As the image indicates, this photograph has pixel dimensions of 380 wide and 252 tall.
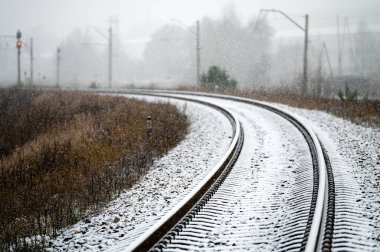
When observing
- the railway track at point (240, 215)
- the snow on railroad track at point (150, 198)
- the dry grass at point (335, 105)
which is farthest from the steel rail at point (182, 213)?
the dry grass at point (335, 105)

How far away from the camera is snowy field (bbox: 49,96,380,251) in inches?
203

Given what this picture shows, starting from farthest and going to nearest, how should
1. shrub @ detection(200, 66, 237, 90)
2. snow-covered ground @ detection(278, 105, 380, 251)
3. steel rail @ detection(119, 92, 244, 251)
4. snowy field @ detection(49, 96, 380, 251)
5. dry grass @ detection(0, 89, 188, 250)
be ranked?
1. shrub @ detection(200, 66, 237, 90)
2. dry grass @ detection(0, 89, 188, 250)
3. snowy field @ detection(49, 96, 380, 251)
4. snow-covered ground @ detection(278, 105, 380, 251)
5. steel rail @ detection(119, 92, 244, 251)

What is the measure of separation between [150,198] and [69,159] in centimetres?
477

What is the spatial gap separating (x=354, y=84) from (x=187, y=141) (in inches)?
1181

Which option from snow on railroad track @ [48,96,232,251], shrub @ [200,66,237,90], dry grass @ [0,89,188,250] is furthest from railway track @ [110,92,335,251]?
shrub @ [200,66,237,90]

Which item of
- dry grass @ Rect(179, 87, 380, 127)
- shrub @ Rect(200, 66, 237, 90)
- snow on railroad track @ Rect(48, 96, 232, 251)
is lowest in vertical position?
snow on railroad track @ Rect(48, 96, 232, 251)

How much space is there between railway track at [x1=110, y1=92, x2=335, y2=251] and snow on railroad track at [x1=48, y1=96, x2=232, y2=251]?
513 millimetres

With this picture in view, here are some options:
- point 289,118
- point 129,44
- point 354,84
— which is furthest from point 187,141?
point 129,44

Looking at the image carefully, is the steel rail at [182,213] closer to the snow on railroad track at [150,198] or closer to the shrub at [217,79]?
the snow on railroad track at [150,198]

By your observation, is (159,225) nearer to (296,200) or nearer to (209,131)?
(296,200)

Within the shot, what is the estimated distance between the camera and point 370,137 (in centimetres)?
1138

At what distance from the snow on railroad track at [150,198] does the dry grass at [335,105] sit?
21.8ft

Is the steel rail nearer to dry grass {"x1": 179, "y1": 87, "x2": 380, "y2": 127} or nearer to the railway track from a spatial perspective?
the railway track

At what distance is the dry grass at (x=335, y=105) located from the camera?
49.0ft
